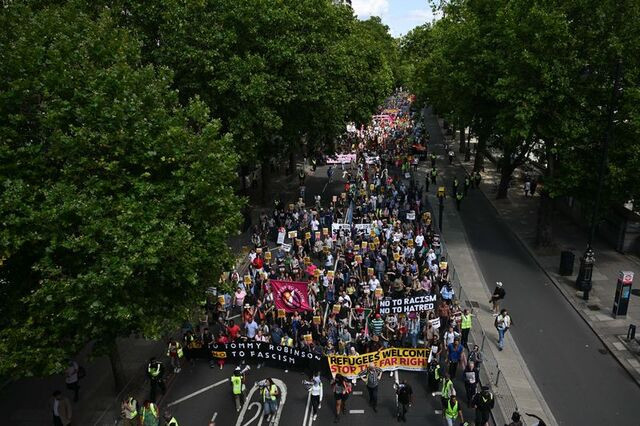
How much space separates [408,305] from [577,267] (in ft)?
42.0

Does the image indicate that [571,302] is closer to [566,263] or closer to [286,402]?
[566,263]

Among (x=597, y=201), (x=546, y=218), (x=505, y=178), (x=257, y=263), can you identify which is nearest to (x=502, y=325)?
(x=597, y=201)

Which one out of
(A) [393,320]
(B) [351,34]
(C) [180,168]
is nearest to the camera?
(C) [180,168]

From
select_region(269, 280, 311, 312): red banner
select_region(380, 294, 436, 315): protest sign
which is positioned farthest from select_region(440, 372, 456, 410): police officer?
select_region(269, 280, 311, 312): red banner

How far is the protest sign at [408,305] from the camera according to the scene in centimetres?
1970

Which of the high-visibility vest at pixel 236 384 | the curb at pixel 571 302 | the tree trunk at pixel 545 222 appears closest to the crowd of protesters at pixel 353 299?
the high-visibility vest at pixel 236 384

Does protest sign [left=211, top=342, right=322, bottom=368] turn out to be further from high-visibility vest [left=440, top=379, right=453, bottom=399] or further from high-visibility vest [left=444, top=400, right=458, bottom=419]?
high-visibility vest [left=444, top=400, right=458, bottom=419]

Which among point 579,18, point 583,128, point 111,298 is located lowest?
point 111,298

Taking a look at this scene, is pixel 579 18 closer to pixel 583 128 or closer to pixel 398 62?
pixel 583 128

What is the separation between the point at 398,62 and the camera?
107250 mm

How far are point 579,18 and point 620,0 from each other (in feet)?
5.84

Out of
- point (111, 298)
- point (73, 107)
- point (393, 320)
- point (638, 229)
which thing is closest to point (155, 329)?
point (111, 298)

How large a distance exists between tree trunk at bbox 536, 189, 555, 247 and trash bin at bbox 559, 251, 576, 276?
3.28m

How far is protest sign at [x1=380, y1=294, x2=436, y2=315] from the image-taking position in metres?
19.7
